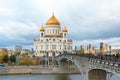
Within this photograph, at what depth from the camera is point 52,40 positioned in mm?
138125

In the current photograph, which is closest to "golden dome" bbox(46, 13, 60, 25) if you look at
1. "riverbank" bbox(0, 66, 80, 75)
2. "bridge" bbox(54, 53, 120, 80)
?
"riverbank" bbox(0, 66, 80, 75)

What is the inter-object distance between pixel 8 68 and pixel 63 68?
15.2 metres

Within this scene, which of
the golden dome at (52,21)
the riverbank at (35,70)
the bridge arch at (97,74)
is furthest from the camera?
the golden dome at (52,21)

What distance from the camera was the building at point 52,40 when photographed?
137500mm

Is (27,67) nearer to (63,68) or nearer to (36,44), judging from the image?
(63,68)

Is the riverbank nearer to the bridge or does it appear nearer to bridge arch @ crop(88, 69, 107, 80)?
the bridge

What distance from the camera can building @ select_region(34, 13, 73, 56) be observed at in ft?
451

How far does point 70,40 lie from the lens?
143 meters

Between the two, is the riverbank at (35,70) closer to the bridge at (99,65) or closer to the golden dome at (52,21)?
the bridge at (99,65)

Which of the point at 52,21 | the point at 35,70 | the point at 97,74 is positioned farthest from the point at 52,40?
the point at 97,74

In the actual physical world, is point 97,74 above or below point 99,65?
below

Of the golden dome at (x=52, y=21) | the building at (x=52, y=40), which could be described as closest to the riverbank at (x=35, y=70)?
the building at (x=52, y=40)

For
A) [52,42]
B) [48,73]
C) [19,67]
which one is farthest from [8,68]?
[52,42]

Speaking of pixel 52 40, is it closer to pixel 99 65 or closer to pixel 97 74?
pixel 97 74
